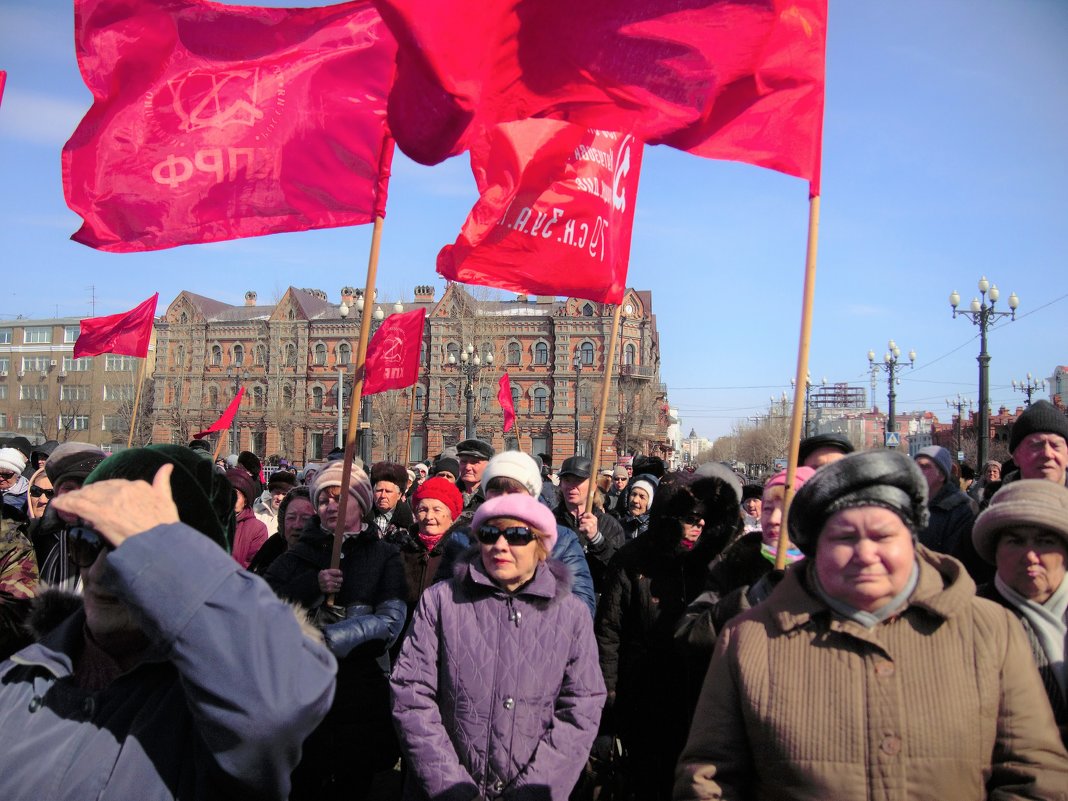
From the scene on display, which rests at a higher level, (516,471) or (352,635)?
(516,471)

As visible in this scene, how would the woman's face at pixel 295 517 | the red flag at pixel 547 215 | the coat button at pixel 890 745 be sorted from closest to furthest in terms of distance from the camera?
the coat button at pixel 890 745 → the red flag at pixel 547 215 → the woman's face at pixel 295 517

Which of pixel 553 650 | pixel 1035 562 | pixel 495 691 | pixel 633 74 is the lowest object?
pixel 495 691

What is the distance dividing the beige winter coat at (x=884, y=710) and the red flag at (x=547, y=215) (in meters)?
3.28

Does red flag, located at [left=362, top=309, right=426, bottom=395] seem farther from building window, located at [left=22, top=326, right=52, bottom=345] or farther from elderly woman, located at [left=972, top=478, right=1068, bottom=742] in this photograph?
building window, located at [left=22, top=326, right=52, bottom=345]

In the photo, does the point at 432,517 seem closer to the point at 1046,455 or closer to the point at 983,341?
the point at 1046,455

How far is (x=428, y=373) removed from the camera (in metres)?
59.6

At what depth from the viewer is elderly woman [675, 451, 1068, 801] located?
2.10m

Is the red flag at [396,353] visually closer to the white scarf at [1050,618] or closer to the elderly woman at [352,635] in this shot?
the elderly woman at [352,635]

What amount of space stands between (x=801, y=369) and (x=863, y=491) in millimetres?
1092

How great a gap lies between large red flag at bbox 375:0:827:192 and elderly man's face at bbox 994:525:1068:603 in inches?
73.1

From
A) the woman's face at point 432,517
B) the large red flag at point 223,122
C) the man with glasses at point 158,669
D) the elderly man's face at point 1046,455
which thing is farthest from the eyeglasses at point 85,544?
the elderly man's face at point 1046,455

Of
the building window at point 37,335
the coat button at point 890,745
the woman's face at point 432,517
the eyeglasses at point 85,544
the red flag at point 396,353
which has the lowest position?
the coat button at point 890,745

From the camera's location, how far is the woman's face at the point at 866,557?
219 centimetres

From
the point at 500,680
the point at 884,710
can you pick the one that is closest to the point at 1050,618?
the point at 884,710
